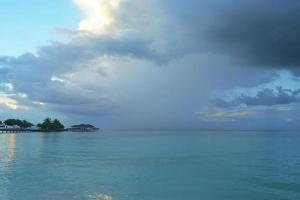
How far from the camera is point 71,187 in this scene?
3375 centimetres

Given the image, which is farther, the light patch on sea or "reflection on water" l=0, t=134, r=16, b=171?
"reflection on water" l=0, t=134, r=16, b=171

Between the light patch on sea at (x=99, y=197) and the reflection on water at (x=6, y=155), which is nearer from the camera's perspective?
the light patch on sea at (x=99, y=197)

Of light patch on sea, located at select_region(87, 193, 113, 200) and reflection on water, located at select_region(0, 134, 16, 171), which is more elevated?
reflection on water, located at select_region(0, 134, 16, 171)

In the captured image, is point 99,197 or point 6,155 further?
point 6,155

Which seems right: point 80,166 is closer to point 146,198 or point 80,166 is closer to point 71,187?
point 71,187

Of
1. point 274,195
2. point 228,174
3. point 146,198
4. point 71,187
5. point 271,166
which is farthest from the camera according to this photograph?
point 271,166

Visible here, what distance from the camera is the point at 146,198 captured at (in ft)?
97.2

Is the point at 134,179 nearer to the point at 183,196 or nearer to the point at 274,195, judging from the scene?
the point at 183,196

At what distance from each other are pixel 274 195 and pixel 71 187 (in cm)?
1686

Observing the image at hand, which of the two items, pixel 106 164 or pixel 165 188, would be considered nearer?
pixel 165 188

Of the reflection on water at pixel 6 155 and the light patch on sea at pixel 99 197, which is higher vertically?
the reflection on water at pixel 6 155

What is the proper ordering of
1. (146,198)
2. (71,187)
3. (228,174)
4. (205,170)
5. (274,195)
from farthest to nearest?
(205,170) < (228,174) < (71,187) < (274,195) < (146,198)

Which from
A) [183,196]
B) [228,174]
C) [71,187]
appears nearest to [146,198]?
[183,196]

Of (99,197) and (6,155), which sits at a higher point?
(6,155)
